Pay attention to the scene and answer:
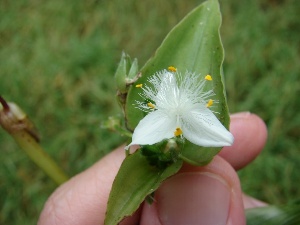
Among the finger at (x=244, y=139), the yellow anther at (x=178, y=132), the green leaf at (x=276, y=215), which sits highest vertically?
the yellow anther at (x=178, y=132)

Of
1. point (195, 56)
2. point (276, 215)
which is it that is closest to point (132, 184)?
point (195, 56)

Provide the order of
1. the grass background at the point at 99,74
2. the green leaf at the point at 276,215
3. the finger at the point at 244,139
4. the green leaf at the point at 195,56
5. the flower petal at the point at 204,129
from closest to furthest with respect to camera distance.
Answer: the flower petal at the point at 204,129
the green leaf at the point at 195,56
the green leaf at the point at 276,215
the finger at the point at 244,139
the grass background at the point at 99,74

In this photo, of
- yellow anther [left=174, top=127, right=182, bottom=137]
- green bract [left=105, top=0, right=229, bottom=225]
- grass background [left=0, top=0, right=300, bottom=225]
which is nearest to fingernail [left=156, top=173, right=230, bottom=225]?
green bract [left=105, top=0, right=229, bottom=225]

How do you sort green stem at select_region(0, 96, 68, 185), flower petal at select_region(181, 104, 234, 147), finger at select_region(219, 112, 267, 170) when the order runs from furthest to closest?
finger at select_region(219, 112, 267, 170)
green stem at select_region(0, 96, 68, 185)
flower petal at select_region(181, 104, 234, 147)

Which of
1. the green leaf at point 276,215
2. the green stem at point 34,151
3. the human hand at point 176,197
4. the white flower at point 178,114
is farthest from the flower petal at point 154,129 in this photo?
the green leaf at point 276,215

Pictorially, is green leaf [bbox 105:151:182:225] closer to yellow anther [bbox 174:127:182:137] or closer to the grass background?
yellow anther [bbox 174:127:182:137]

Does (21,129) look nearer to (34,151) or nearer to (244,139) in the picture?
(34,151)

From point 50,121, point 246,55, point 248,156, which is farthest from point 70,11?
point 248,156

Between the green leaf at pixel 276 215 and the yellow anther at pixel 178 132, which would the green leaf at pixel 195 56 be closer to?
the yellow anther at pixel 178 132
